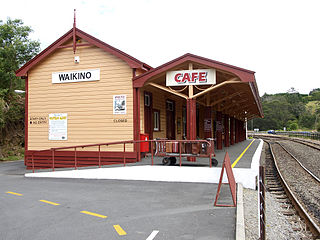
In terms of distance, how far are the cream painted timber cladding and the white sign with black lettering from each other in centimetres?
16

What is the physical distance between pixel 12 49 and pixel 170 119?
678 inches

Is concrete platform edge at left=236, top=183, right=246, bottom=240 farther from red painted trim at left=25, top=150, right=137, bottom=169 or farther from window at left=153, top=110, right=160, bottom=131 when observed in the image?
window at left=153, top=110, right=160, bottom=131

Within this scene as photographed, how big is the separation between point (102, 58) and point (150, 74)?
8.42 ft

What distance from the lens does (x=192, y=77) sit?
11617 mm

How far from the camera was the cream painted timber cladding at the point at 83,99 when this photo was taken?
504 inches

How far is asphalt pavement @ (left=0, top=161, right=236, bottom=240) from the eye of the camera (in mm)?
5340

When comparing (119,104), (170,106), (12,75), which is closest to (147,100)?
(119,104)

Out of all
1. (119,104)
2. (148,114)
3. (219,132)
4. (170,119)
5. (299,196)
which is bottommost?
(299,196)

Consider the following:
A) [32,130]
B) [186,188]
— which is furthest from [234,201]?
[32,130]

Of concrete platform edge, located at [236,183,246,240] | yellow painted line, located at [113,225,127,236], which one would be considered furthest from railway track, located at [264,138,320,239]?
yellow painted line, located at [113,225,127,236]

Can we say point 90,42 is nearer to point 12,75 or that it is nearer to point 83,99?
point 83,99

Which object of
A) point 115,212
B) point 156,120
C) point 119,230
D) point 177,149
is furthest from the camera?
point 156,120

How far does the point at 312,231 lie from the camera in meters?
6.21

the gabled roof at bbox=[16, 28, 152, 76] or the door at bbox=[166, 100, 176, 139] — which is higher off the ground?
the gabled roof at bbox=[16, 28, 152, 76]
